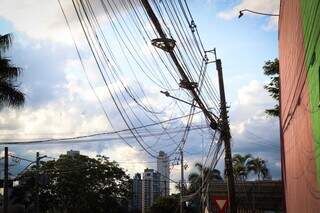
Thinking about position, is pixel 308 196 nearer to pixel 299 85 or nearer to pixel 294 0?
pixel 299 85

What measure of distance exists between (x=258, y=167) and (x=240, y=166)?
2161mm

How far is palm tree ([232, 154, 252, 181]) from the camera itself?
62869mm

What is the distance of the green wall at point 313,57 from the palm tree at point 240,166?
175 ft

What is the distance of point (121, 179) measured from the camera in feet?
192

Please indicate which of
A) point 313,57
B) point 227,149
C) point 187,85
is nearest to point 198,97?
point 187,85

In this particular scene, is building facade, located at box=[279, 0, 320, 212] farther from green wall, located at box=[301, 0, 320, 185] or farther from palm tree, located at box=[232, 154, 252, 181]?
palm tree, located at box=[232, 154, 252, 181]

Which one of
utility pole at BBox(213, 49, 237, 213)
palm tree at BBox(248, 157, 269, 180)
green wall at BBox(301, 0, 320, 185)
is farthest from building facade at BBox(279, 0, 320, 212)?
palm tree at BBox(248, 157, 269, 180)

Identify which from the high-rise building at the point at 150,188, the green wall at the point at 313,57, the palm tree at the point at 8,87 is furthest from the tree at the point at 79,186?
the green wall at the point at 313,57

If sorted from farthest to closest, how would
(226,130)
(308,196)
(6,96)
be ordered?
1. (6,96)
2. (226,130)
3. (308,196)

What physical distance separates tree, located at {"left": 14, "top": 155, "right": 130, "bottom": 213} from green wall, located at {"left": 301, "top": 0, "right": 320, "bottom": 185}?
45.2m

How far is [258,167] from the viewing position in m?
64.1

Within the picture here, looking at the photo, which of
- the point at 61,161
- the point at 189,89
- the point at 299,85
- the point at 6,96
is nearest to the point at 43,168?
the point at 61,161

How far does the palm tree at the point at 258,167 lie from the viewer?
210ft

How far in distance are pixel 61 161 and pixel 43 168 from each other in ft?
7.17
